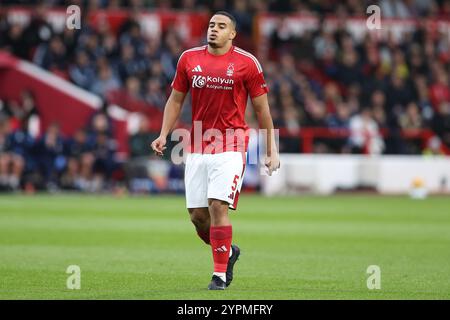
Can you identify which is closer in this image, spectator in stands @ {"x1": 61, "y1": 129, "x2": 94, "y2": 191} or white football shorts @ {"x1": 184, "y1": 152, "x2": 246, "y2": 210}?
white football shorts @ {"x1": 184, "y1": 152, "x2": 246, "y2": 210}

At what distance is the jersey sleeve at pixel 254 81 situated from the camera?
1045 cm

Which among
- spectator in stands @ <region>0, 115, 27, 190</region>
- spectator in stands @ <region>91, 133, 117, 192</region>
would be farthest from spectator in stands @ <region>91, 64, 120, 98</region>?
spectator in stands @ <region>0, 115, 27, 190</region>

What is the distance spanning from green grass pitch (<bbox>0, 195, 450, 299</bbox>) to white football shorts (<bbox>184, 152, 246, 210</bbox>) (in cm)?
84

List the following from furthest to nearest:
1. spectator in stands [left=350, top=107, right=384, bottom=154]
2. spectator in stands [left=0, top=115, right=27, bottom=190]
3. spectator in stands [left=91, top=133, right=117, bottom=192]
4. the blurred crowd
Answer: spectator in stands [left=350, top=107, right=384, bottom=154]
spectator in stands [left=91, top=133, right=117, bottom=192]
the blurred crowd
spectator in stands [left=0, top=115, right=27, bottom=190]

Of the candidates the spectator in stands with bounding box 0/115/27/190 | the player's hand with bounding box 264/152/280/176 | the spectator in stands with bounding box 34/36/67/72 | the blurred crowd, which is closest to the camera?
the player's hand with bounding box 264/152/280/176

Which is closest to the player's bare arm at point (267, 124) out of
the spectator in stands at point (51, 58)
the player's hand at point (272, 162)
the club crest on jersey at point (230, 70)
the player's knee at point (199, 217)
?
the player's hand at point (272, 162)

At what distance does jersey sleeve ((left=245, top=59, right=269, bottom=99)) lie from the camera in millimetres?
10453

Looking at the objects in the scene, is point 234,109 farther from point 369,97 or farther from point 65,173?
point 369,97

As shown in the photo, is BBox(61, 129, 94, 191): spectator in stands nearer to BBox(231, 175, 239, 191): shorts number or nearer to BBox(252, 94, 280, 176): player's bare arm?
BBox(252, 94, 280, 176): player's bare arm

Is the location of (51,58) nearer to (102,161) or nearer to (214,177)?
(102,161)

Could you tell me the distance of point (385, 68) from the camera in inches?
1366

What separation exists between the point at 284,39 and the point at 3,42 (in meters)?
8.98

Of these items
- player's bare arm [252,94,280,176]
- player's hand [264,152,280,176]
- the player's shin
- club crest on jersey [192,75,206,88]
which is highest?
club crest on jersey [192,75,206,88]

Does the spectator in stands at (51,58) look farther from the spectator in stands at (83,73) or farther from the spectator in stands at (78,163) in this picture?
the spectator in stands at (78,163)
